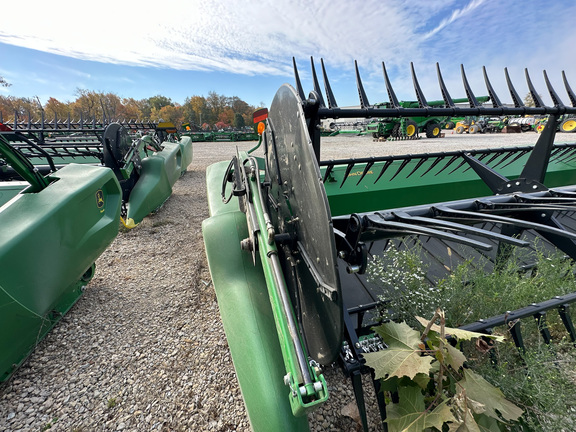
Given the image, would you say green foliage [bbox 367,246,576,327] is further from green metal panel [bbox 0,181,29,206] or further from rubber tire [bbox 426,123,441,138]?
rubber tire [bbox 426,123,441,138]

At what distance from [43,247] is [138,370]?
1.17 m

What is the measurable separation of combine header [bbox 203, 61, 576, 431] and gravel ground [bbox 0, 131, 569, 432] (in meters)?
0.65

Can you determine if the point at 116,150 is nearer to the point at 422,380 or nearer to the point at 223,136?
the point at 422,380

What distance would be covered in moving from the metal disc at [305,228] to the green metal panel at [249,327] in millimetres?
262

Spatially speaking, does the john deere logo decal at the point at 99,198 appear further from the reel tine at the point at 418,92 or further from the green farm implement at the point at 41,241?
the reel tine at the point at 418,92

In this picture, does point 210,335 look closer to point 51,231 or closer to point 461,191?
point 51,231

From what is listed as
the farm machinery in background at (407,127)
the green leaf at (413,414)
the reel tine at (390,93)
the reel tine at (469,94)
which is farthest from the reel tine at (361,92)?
the farm machinery in background at (407,127)

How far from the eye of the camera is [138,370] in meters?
2.18

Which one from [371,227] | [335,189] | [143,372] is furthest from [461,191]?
[143,372]

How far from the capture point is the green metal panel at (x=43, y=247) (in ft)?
5.22

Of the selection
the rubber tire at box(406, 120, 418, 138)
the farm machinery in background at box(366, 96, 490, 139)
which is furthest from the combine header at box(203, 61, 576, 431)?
the rubber tire at box(406, 120, 418, 138)

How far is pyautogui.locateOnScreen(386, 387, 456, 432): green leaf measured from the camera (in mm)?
940

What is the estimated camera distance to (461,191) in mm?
4160

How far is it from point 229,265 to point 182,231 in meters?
3.28
